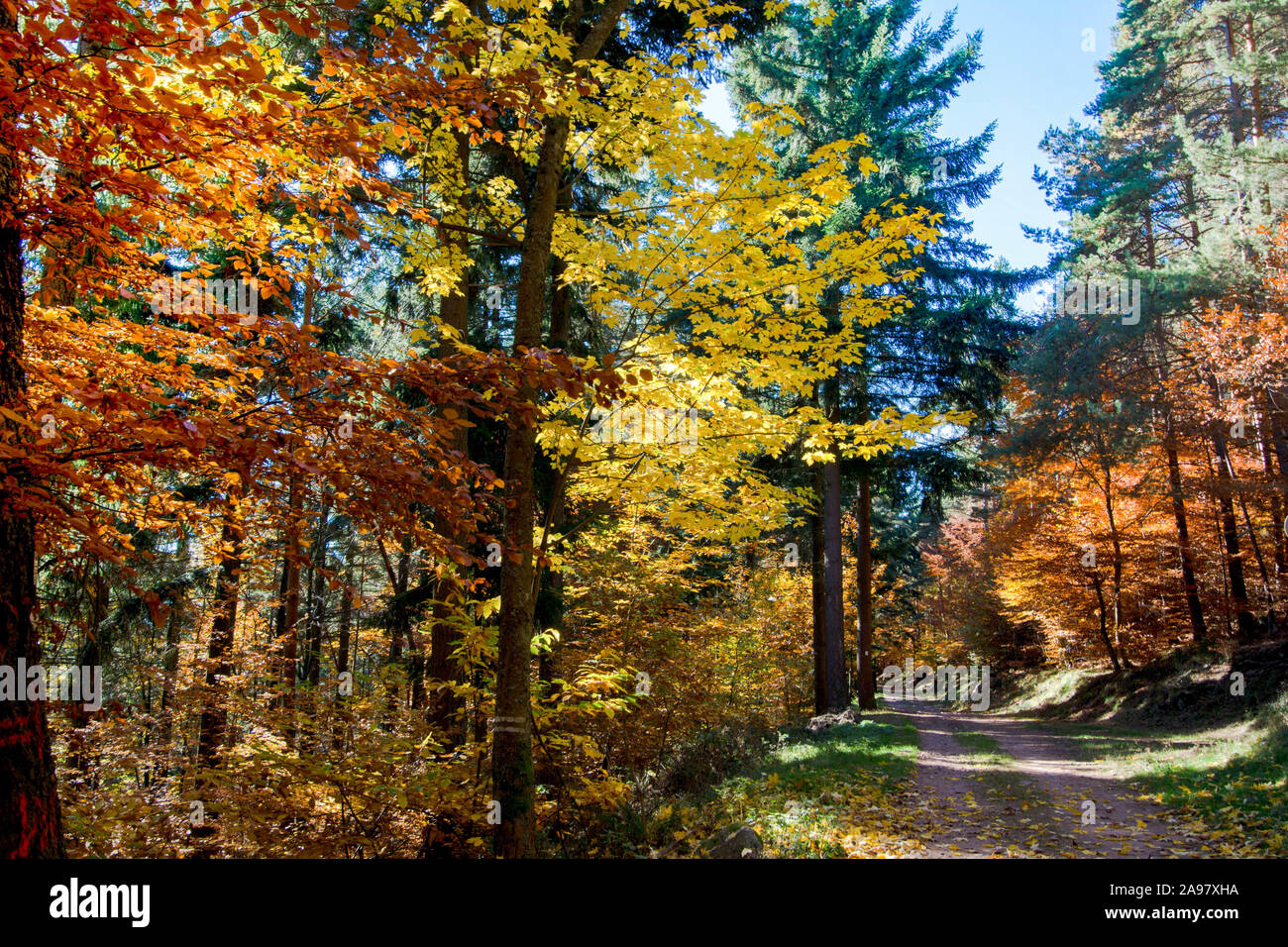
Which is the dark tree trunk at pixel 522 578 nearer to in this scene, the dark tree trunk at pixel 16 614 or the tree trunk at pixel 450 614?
the tree trunk at pixel 450 614

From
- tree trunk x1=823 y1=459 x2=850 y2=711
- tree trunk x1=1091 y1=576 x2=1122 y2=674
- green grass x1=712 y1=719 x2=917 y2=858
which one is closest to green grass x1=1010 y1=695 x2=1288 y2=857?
green grass x1=712 y1=719 x2=917 y2=858

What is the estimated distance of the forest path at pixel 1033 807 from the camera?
19.9 feet

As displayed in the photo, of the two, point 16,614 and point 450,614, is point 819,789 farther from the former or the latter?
point 16,614

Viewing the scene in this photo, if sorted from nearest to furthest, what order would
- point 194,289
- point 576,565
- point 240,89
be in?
point 240,89 → point 194,289 → point 576,565

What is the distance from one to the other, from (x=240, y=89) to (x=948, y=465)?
15.9 metres

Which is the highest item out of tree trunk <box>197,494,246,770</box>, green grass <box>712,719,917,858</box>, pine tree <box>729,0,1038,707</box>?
pine tree <box>729,0,1038,707</box>

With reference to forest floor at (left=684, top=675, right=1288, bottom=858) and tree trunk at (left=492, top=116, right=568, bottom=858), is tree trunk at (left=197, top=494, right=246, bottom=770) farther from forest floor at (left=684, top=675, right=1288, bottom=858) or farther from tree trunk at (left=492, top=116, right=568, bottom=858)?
forest floor at (left=684, top=675, right=1288, bottom=858)

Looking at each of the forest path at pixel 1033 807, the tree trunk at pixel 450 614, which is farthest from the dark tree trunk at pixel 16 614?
the forest path at pixel 1033 807

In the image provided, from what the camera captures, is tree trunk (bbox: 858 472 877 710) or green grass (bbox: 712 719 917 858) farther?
tree trunk (bbox: 858 472 877 710)

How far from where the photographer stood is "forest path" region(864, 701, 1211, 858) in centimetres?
605
